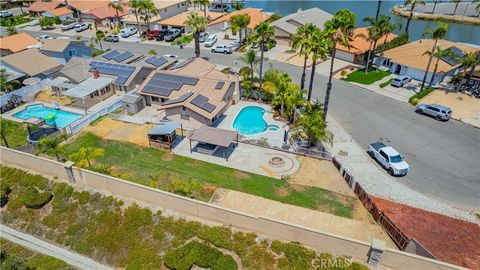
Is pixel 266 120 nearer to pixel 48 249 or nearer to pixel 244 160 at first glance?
pixel 244 160

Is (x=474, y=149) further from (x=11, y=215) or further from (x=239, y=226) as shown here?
(x=11, y=215)

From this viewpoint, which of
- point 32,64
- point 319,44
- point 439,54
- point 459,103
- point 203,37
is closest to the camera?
point 319,44

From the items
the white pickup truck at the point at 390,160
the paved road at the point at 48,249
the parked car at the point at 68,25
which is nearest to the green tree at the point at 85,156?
the paved road at the point at 48,249

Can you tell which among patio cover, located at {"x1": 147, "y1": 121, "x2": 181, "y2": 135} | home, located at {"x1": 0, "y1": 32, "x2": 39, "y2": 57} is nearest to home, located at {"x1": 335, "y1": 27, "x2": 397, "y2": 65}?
patio cover, located at {"x1": 147, "y1": 121, "x2": 181, "y2": 135}

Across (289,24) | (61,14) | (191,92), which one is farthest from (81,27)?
(191,92)

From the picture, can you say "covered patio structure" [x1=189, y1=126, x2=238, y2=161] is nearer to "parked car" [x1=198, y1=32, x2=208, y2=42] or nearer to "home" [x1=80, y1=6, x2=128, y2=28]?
"parked car" [x1=198, y1=32, x2=208, y2=42]

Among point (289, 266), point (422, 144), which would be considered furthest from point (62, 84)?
point (422, 144)
